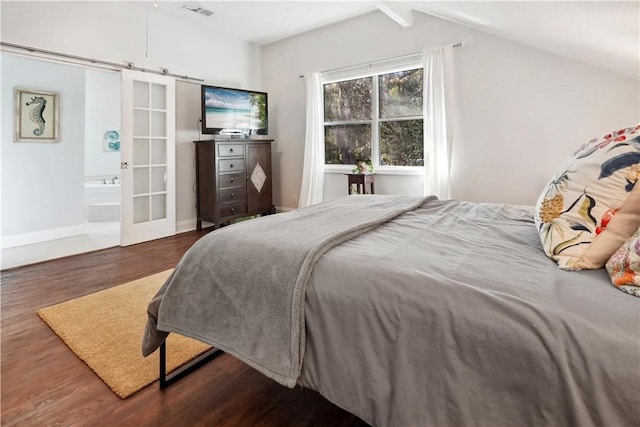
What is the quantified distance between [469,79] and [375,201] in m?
2.40

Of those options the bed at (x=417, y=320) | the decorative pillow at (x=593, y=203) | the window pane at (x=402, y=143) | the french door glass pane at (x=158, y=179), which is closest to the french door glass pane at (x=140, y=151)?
the french door glass pane at (x=158, y=179)

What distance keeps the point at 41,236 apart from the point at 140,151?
1604 mm

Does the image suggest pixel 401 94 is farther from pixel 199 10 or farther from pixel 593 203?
pixel 593 203

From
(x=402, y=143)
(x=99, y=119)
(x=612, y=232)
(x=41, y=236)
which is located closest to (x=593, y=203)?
(x=612, y=232)

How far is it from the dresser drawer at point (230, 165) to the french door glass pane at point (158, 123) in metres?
0.80

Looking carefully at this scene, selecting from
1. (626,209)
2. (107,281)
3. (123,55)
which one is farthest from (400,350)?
(123,55)

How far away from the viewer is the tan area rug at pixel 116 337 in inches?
68.1

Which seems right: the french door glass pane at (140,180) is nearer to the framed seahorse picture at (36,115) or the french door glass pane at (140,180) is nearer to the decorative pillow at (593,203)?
the framed seahorse picture at (36,115)

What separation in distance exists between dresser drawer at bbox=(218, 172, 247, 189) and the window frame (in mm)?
1189

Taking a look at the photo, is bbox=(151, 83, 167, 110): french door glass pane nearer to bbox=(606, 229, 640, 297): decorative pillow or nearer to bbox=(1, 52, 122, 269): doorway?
bbox=(1, 52, 122, 269): doorway

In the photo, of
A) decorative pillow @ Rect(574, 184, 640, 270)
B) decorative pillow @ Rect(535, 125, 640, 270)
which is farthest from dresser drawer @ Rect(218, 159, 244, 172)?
decorative pillow @ Rect(574, 184, 640, 270)

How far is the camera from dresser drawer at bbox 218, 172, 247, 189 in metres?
4.60

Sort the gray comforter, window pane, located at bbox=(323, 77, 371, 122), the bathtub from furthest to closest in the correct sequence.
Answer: the bathtub, window pane, located at bbox=(323, 77, 371, 122), the gray comforter

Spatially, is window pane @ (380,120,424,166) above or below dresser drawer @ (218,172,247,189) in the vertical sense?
above
